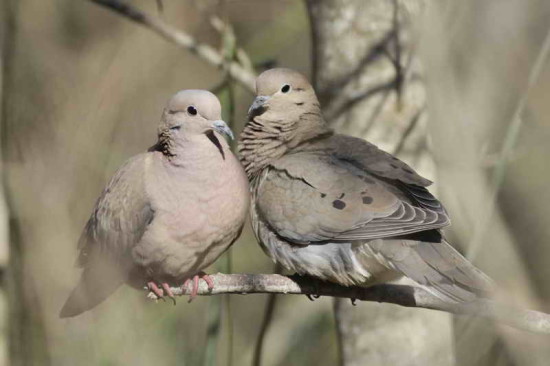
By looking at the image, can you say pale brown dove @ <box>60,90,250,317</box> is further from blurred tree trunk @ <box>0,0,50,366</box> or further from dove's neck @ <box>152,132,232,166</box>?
blurred tree trunk @ <box>0,0,50,366</box>

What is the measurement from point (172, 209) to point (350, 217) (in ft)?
2.27

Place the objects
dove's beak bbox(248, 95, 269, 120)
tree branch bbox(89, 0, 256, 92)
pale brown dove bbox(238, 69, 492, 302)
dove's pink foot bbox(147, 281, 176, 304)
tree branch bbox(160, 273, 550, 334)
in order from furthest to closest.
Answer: tree branch bbox(89, 0, 256, 92), dove's beak bbox(248, 95, 269, 120), dove's pink foot bbox(147, 281, 176, 304), pale brown dove bbox(238, 69, 492, 302), tree branch bbox(160, 273, 550, 334)

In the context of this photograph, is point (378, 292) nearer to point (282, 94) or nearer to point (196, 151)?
point (196, 151)

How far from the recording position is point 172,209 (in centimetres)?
346

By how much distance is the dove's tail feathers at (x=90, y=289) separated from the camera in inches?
137

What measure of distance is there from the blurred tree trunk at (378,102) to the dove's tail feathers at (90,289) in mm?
1279

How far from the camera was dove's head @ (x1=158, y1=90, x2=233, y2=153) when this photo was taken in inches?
137

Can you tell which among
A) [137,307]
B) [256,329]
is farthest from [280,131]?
[256,329]

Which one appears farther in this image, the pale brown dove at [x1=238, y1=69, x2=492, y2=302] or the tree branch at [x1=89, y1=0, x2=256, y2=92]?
the tree branch at [x1=89, y1=0, x2=256, y2=92]

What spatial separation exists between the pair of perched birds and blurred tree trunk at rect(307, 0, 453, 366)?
1.79 ft

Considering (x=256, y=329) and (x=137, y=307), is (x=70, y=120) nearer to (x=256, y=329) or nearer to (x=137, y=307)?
(x=137, y=307)

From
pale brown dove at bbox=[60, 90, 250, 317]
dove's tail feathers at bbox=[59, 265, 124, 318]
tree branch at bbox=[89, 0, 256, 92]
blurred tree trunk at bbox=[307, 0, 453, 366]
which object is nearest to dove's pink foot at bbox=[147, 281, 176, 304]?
pale brown dove at bbox=[60, 90, 250, 317]

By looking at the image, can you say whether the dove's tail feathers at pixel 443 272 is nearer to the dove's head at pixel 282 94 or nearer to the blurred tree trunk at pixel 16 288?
the dove's head at pixel 282 94

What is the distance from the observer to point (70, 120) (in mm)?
4289
